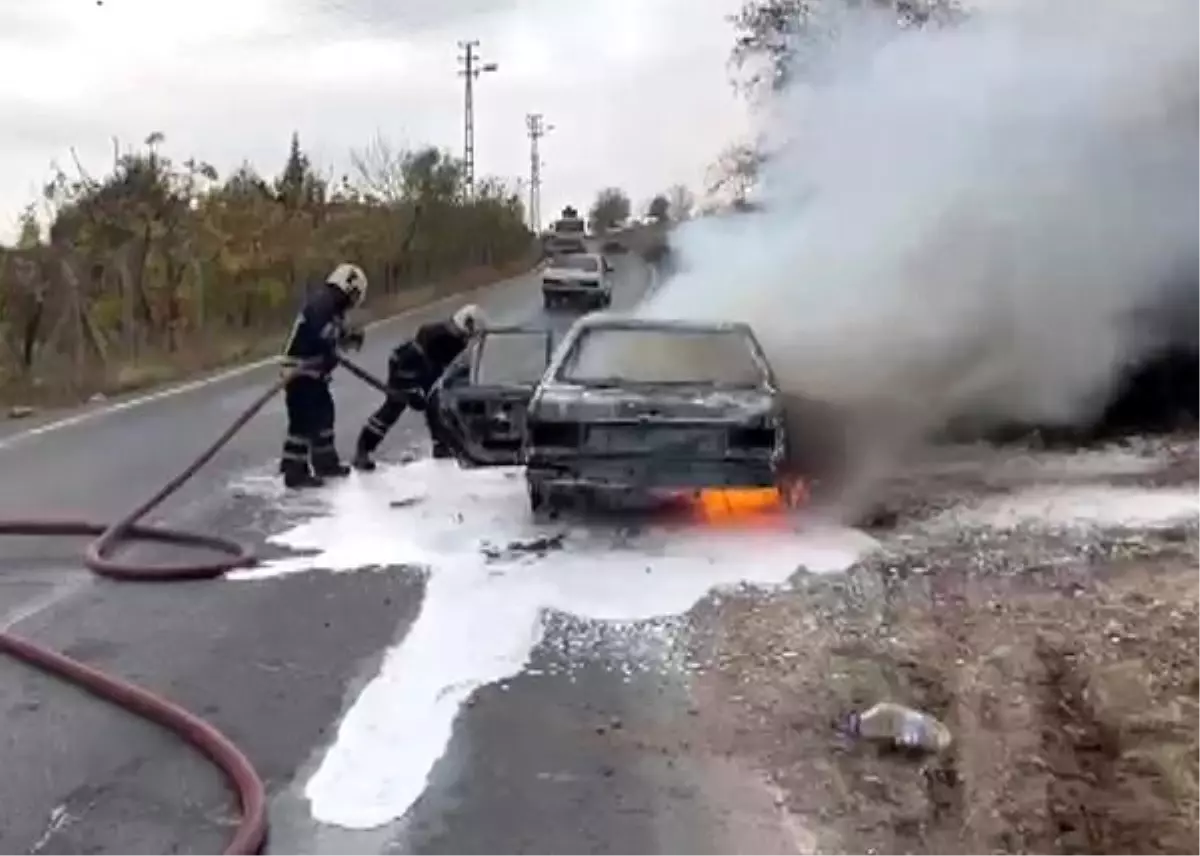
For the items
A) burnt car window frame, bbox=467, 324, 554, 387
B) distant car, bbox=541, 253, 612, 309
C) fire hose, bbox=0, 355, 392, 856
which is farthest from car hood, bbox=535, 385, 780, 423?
distant car, bbox=541, 253, 612, 309

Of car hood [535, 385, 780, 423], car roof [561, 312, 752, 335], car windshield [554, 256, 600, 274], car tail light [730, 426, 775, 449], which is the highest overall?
car roof [561, 312, 752, 335]

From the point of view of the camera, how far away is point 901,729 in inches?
224

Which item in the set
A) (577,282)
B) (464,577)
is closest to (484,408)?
(464,577)

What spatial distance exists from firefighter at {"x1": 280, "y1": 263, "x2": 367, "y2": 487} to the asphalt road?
6.76 feet

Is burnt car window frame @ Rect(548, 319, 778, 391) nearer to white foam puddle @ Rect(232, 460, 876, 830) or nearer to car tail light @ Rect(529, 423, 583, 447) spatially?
car tail light @ Rect(529, 423, 583, 447)

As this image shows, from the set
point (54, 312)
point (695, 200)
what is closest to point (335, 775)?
point (695, 200)

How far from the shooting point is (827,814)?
505 cm

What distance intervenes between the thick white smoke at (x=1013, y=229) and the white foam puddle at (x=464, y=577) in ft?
11.9

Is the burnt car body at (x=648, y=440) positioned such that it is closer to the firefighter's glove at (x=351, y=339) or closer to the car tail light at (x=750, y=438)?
the car tail light at (x=750, y=438)

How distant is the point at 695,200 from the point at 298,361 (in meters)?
9.67

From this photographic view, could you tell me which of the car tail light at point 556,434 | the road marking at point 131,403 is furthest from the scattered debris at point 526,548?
the road marking at point 131,403

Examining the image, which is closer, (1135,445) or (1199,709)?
(1199,709)

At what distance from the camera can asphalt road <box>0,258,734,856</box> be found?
4867mm

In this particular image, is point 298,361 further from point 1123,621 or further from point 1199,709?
point 1199,709
